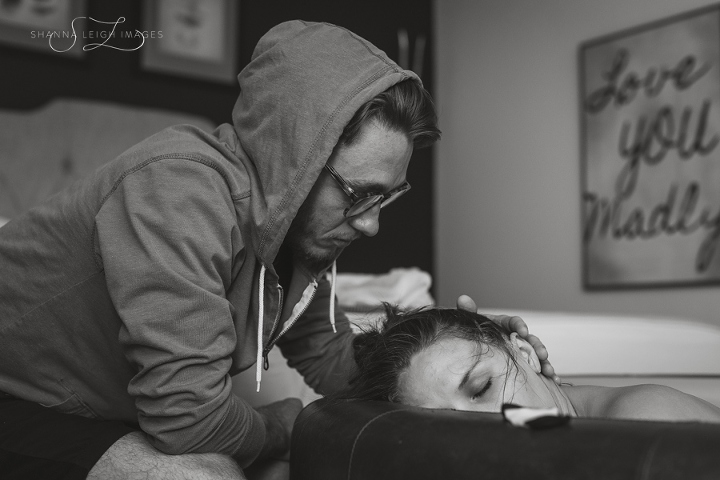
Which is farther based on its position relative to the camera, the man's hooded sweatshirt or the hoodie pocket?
the hoodie pocket

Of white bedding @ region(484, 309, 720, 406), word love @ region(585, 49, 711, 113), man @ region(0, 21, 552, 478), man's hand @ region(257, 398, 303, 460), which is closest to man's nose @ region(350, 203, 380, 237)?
man @ region(0, 21, 552, 478)

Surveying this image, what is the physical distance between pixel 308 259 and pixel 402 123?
1.05ft

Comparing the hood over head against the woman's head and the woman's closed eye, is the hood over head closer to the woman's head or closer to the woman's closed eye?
the woman's head

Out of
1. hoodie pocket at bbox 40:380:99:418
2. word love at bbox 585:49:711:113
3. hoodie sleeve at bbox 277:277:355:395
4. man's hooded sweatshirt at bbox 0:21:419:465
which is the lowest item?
hoodie pocket at bbox 40:380:99:418

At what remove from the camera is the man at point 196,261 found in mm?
1123

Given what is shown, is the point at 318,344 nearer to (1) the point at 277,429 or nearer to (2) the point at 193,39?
(1) the point at 277,429

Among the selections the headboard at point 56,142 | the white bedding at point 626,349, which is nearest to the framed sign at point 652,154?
the white bedding at point 626,349

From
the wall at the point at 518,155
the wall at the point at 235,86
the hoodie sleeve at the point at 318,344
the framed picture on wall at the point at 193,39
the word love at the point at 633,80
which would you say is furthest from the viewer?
the wall at the point at 518,155

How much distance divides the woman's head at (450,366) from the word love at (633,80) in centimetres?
274

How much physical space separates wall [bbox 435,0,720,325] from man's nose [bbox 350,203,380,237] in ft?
8.63

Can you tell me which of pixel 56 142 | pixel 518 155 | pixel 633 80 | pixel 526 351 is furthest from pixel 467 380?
pixel 518 155

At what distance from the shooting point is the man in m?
1.12

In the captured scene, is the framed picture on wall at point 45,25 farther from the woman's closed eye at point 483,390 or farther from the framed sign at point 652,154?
the woman's closed eye at point 483,390

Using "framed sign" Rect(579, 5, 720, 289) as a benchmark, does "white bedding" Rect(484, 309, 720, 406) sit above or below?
below
